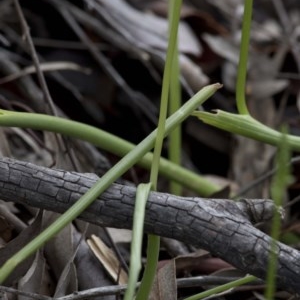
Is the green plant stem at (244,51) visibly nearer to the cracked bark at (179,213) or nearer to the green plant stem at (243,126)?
the green plant stem at (243,126)

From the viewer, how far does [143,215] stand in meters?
0.61

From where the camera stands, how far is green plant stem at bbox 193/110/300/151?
0.77m

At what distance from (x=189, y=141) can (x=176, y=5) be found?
791 millimetres

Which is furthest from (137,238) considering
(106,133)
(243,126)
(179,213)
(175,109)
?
(175,109)

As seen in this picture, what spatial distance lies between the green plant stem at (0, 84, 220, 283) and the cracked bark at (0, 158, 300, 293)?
0.08 ft

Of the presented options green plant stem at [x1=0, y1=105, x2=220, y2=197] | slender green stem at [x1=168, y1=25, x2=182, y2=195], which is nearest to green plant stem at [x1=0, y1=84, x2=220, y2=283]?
green plant stem at [x1=0, y1=105, x2=220, y2=197]

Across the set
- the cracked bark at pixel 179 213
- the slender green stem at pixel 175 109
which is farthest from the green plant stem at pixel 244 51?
the slender green stem at pixel 175 109

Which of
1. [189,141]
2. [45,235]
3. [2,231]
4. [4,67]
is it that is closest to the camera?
[45,235]

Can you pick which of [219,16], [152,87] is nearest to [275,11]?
[219,16]

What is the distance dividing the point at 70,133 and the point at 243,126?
204mm

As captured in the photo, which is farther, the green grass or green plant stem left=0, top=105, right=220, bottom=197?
green plant stem left=0, top=105, right=220, bottom=197

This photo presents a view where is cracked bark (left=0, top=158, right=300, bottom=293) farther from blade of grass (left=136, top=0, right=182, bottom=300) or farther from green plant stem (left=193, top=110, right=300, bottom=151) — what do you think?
green plant stem (left=193, top=110, right=300, bottom=151)

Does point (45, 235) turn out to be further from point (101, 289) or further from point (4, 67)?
point (4, 67)

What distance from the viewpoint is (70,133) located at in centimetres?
82
